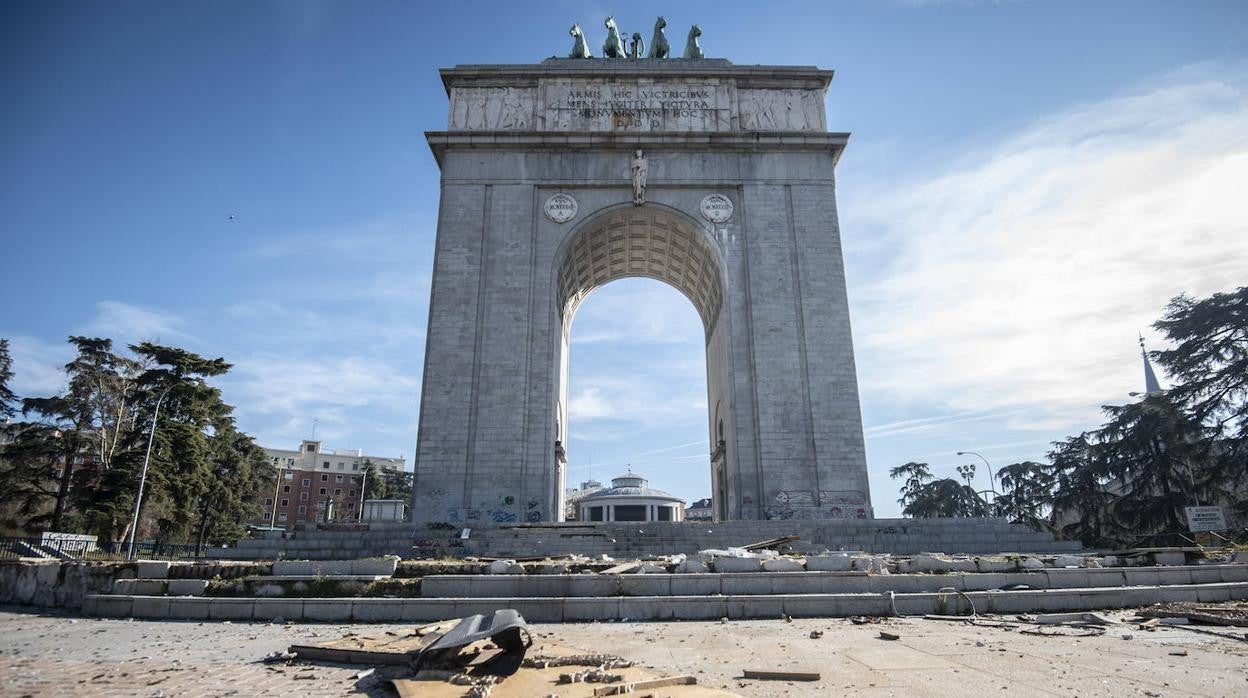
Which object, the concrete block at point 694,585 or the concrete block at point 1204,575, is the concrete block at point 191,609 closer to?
the concrete block at point 694,585

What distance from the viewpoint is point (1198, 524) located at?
23.9 meters

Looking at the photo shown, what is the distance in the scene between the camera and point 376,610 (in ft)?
32.0

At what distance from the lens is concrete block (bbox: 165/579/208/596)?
1091 centimetres

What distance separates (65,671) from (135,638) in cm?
241

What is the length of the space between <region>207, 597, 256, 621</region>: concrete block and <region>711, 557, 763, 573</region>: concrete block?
24.5 feet

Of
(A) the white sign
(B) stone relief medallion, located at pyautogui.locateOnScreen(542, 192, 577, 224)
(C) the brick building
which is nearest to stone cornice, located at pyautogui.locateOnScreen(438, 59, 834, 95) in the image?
(B) stone relief medallion, located at pyautogui.locateOnScreen(542, 192, 577, 224)

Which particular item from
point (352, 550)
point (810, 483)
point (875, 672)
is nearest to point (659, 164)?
point (810, 483)

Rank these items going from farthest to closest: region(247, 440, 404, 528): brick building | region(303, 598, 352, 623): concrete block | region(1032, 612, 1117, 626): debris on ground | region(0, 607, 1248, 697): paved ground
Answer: region(247, 440, 404, 528): brick building, region(303, 598, 352, 623): concrete block, region(1032, 612, 1117, 626): debris on ground, region(0, 607, 1248, 697): paved ground

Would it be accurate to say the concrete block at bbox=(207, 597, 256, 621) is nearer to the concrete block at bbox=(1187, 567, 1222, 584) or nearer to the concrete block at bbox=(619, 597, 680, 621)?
the concrete block at bbox=(619, 597, 680, 621)

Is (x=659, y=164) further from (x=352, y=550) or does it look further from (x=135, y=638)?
(x=135, y=638)

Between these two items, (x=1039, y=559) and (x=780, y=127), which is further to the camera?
(x=780, y=127)

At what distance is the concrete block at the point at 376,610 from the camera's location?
9664mm

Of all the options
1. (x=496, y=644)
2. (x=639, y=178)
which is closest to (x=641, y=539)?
(x=496, y=644)

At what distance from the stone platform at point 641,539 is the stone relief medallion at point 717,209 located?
12862 mm
